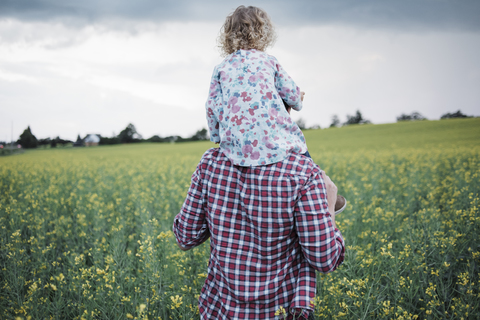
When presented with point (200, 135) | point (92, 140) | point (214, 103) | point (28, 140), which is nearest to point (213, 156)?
point (214, 103)

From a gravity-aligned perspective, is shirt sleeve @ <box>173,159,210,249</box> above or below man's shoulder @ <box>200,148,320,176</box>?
below

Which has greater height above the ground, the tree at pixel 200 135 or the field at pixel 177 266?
the tree at pixel 200 135

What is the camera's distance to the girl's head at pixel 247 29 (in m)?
1.29

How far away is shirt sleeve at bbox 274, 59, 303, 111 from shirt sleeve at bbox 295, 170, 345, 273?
35 centimetres

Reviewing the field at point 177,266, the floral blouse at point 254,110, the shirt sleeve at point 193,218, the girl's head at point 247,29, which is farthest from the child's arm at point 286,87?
the field at point 177,266

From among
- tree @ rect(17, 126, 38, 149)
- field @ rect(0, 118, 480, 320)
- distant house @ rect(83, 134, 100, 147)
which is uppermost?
distant house @ rect(83, 134, 100, 147)

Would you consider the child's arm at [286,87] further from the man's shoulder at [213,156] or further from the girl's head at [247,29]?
the man's shoulder at [213,156]

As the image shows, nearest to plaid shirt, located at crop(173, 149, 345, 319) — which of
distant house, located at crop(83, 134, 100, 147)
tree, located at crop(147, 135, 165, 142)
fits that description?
tree, located at crop(147, 135, 165, 142)

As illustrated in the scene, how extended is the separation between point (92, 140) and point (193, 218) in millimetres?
57222

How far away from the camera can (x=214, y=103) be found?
127cm

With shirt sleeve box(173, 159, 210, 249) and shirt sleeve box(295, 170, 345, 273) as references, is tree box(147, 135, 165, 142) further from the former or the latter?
shirt sleeve box(295, 170, 345, 273)

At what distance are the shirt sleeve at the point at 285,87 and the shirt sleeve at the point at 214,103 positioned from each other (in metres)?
0.26

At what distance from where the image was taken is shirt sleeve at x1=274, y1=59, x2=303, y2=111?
4.16 feet

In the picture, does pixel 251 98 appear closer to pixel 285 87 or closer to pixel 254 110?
pixel 254 110
